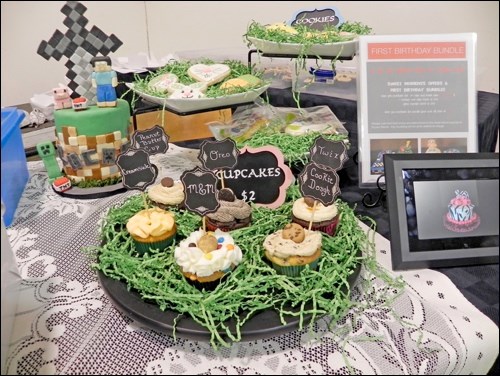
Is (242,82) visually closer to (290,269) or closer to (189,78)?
(189,78)

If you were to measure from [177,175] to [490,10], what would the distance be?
1.65 metres

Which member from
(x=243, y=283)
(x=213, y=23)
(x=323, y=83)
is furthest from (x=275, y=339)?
(x=213, y=23)

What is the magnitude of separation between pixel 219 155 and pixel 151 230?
228 mm

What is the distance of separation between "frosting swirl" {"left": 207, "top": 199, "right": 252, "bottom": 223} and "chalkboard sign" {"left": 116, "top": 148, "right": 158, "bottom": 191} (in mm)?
156

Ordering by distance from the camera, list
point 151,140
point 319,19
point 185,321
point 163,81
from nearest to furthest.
Answer: point 185,321 → point 151,140 → point 163,81 → point 319,19

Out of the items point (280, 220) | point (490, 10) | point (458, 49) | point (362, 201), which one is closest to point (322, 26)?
point (458, 49)

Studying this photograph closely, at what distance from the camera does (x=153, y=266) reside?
93 cm

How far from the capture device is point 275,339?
849 millimetres

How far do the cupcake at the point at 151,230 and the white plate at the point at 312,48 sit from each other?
706 millimetres

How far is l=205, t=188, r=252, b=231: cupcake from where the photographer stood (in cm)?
104

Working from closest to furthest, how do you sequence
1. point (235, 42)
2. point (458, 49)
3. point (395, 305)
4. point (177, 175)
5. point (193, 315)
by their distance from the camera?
point (193, 315), point (395, 305), point (458, 49), point (177, 175), point (235, 42)

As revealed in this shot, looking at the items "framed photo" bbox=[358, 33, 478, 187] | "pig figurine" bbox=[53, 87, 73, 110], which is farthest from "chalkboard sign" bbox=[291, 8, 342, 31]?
"pig figurine" bbox=[53, 87, 73, 110]

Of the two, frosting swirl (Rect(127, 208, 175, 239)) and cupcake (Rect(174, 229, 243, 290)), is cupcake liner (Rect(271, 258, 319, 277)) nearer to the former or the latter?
cupcake (Rect(174, 229, 243, 290))

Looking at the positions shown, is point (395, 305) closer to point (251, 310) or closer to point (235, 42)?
point (251, 310)
